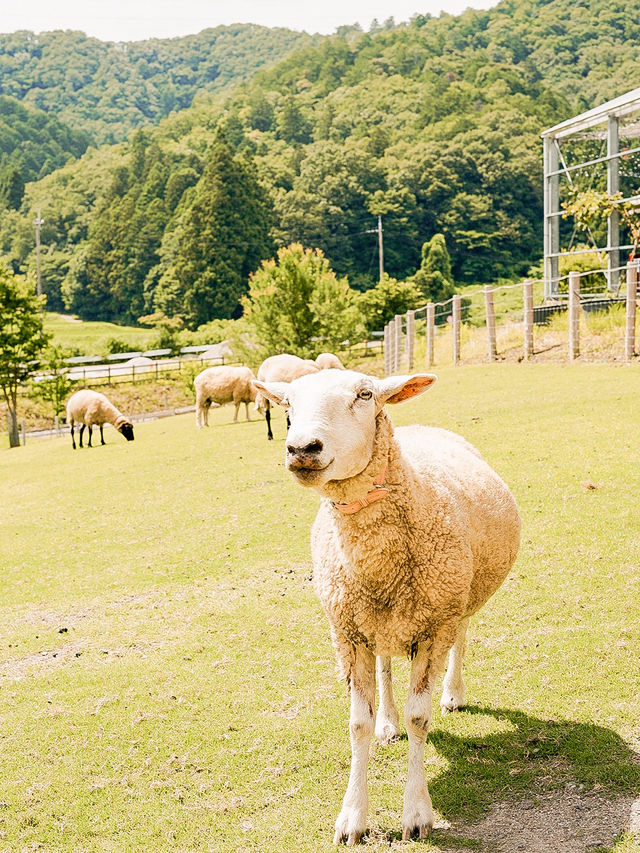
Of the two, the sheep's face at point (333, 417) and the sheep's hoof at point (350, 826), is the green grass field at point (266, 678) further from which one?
the sheep's face at point (333, 417)

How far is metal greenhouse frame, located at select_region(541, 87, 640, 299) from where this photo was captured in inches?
1020

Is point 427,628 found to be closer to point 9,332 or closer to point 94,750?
point 94,750

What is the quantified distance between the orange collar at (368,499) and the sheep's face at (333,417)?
20 centimetres

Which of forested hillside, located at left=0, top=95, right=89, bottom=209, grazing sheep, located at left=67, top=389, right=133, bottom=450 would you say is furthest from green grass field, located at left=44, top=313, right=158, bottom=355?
forested hillside, located at left=0, top=95, right=89, bottom=209

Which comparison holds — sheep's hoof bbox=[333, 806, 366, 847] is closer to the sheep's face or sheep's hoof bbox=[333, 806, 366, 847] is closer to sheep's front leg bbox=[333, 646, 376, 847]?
sheep's front leg bbox=[333, 646, 376, 847]

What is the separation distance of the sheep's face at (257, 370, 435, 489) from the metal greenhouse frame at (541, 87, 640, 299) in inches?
799

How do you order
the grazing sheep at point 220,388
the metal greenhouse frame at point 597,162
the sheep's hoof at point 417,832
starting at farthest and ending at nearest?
the metal greenhouse frame at point 597,162, the grazing sheep at point 220,388, the sheep's hoof at point 417,832

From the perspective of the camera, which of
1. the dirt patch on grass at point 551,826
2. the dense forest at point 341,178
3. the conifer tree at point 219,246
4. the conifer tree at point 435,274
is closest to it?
the dirt patch on grass at point 551,826

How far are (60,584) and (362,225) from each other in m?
95.9

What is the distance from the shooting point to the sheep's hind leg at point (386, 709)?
5.55 meters

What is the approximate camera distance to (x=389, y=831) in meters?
4.61

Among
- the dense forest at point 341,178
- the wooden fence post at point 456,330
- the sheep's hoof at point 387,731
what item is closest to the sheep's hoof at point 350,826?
the sheep's hoof at point 387,731

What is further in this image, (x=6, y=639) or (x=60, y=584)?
(x=60, y=584)

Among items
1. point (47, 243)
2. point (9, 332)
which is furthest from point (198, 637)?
point (47, 243)
